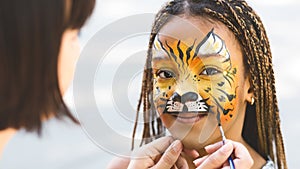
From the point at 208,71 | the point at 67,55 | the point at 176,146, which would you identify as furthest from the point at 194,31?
the point at 67,55

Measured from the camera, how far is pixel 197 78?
90 centimetres

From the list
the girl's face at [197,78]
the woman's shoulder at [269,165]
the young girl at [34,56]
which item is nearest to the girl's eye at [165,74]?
the girl's face at [197,78]

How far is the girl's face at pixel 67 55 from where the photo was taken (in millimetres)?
552

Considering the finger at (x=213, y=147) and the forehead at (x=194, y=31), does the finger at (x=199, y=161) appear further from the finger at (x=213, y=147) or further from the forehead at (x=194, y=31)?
the forehead at (x=194, y=31)

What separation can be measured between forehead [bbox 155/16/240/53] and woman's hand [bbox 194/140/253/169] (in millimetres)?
166

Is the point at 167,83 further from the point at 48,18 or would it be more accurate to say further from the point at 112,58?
the point at 48,18

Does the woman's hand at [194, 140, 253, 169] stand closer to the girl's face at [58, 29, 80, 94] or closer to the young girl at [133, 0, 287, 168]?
the young girl at [133, 0, 287, 168]

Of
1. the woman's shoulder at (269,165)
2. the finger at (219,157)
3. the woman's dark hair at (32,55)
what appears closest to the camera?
the woman's dark hair at (32,55)

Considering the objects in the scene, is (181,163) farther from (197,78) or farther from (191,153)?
(197,78)

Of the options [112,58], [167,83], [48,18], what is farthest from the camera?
[167,83]

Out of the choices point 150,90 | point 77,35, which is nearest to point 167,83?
point 150,90

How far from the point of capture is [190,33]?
0.91m

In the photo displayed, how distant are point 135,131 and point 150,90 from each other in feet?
0.26

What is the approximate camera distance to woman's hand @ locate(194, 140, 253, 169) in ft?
A: 2.85
